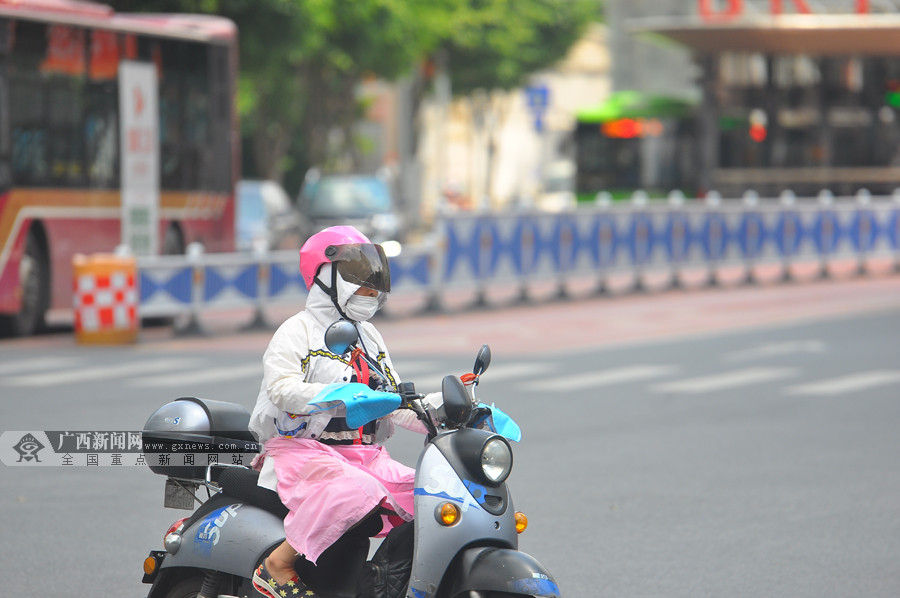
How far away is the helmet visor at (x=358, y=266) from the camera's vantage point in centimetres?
450

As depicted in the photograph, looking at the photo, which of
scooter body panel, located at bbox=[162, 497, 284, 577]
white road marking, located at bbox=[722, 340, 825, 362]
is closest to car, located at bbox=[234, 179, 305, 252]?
white road marking, located at bbox=[722, 340, 825, 362]

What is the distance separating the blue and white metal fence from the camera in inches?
669

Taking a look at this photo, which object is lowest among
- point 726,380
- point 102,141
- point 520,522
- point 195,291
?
point 726,380

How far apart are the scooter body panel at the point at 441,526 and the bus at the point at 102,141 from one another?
12.1 m

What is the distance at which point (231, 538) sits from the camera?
4629mm

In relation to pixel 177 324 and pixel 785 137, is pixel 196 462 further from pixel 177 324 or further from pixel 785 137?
pixel 785 137

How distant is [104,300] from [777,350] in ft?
22.6

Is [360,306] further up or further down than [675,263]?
further up

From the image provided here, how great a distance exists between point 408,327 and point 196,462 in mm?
13013

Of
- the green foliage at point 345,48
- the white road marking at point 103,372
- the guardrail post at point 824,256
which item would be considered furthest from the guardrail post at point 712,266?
the white road marking at point 103,372

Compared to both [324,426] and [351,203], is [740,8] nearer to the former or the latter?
[351,203]

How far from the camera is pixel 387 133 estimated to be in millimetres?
72000

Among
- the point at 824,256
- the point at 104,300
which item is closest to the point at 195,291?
the point at 104,300

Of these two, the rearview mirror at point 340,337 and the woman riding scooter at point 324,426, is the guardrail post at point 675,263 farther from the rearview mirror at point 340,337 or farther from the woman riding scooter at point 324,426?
the rearview mirror at point 340,337
